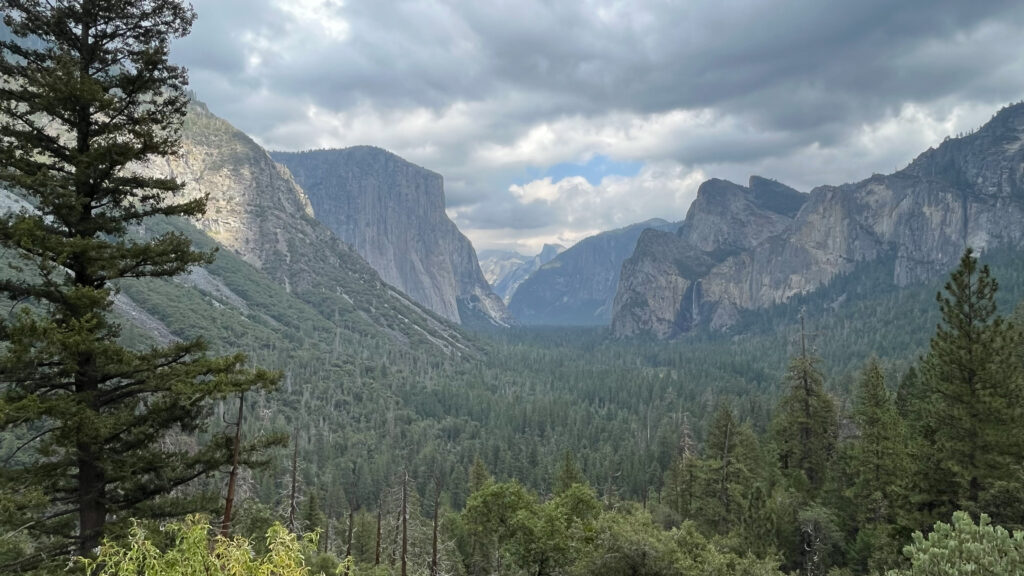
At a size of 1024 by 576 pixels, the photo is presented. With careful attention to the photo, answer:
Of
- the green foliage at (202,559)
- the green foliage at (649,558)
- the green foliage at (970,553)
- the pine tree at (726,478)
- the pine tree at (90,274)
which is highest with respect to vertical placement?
the pine tree at (90,274)

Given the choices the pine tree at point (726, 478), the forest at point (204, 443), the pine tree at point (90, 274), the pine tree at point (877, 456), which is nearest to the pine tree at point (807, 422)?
the forest at point (204, 443)

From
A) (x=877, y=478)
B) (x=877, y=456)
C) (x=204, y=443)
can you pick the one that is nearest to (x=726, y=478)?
(x=877, y=478)

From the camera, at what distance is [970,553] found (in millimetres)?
11445

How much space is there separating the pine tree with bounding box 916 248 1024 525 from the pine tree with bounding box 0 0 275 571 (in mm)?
25280

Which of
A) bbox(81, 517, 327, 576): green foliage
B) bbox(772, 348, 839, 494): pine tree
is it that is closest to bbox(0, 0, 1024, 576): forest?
bbox(81, 517, 327, 576): green foliage

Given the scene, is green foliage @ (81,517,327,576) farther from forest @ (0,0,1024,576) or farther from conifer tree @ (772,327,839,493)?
conifer tree @ (772,327,839,493)

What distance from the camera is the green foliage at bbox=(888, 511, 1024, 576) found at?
1101 cm

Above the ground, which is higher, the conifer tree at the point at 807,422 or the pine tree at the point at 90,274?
the pine tree at the point at 90,274

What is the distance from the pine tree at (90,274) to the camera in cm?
1083

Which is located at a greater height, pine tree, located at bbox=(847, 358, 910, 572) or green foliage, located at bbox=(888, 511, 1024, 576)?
green foliage, located at bbox=(888, 511, 1024, 576)

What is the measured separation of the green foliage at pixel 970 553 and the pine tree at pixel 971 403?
10555 millimetres

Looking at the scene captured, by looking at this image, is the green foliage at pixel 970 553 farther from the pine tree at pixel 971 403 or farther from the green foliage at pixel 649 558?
the pine tree at pixel 971 403

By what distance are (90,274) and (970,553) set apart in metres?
19.6

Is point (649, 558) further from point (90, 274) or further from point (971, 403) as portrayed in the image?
point (90, 274)
